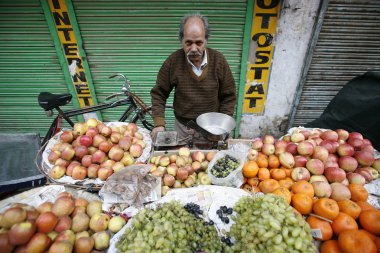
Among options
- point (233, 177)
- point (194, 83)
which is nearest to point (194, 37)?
point (194, 83)

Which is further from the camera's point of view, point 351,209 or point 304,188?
point 304,188

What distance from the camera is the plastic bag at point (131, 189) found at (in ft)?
4.98

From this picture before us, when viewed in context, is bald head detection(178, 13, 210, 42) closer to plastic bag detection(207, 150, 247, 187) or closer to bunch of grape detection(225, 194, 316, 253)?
plastic bag detection(207, 150, 247, 187)

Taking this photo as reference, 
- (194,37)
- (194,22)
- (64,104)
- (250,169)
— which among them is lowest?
(250,169)

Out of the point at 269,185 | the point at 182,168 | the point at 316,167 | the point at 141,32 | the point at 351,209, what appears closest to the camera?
the point at 351,209

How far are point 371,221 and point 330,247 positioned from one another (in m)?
0.32

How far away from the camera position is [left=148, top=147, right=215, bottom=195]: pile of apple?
1773mm

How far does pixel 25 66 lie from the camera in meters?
3.79

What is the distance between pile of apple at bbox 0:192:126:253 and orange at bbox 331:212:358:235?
56.1 inches

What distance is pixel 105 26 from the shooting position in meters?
3.46

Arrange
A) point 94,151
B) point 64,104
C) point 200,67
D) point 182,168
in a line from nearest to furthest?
point 182,168, point 94,151, point 200,67, point 64,104

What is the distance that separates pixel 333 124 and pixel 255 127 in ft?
5.86

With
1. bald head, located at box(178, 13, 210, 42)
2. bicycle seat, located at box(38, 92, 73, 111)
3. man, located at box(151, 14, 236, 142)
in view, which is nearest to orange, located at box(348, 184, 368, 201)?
man, located at box(151, 14, 236, 142)

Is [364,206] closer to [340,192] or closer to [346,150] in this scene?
[340,192]
